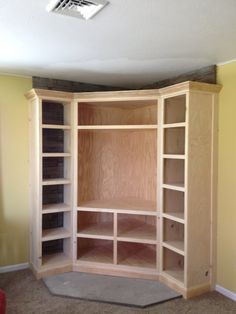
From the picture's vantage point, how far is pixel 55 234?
3324 mm

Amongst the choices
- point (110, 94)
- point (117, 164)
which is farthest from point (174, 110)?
point (117, 164)

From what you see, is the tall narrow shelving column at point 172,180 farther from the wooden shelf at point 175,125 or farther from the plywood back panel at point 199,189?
the plywood back panel at point 199,189

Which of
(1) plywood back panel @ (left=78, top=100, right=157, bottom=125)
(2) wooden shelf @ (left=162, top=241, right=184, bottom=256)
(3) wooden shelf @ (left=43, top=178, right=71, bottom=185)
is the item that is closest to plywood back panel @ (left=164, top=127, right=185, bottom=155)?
(1) plywood back panel @ (left=78, top=100, right=157, bottom=125)

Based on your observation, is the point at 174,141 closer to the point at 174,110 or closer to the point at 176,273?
the point at 174,110

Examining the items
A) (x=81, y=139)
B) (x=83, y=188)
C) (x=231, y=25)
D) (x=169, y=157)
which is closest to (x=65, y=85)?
(x=81, y=139)

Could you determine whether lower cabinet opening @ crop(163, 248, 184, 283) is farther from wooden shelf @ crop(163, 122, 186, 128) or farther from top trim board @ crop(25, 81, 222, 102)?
top trim board @ crop(25, 81, 222, 102)

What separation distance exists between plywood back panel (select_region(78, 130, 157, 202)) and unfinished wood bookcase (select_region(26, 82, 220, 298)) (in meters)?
0.01

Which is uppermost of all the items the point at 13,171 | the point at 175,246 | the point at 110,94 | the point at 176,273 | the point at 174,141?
the point at 110,94

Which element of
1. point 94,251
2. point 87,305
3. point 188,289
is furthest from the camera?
point 94,251

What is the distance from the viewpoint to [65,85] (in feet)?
12.1

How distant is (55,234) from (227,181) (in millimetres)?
1931

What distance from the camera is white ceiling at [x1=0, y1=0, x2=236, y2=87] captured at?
179 centimetres

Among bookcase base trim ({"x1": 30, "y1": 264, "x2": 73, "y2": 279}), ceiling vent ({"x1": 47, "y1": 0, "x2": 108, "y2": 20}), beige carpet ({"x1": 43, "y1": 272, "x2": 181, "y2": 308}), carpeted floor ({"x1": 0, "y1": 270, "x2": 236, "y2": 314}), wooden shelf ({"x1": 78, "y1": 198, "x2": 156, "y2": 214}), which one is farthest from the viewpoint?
wooden shelf ({"x1": 78, "y1": 198, "x2": 156, "y2": 214})

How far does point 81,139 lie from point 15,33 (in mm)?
1735
